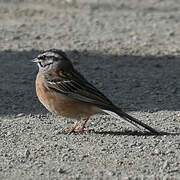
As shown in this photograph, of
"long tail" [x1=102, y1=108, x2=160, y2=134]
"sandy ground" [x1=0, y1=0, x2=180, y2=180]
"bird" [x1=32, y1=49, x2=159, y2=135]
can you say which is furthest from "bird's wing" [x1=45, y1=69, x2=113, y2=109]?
"sandy ground" [x1=0, y1=0, x2=180, y2=180]

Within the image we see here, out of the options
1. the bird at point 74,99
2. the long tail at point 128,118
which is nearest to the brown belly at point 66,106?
the bird at point 74,99

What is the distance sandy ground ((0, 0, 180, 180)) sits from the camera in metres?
7.96

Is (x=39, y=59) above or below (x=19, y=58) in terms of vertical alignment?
above

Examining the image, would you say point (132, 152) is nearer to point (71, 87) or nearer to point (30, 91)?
point (71, 87)

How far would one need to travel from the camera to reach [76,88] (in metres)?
9.22

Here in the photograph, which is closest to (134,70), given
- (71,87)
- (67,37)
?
(67,37)

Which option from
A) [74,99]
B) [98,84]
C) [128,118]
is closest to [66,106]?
[74,99]

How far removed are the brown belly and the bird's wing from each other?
0.07 metres

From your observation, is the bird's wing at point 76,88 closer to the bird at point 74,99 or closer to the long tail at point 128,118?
the bird at point 74,99

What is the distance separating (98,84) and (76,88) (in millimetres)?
2851

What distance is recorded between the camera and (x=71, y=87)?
30.3 feet

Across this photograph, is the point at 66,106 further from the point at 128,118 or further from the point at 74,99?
the point at 128,118

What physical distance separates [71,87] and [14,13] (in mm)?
8439

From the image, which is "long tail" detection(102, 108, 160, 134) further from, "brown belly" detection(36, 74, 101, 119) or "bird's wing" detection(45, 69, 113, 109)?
"brown belly" detection(36, 74, 101, 119)
